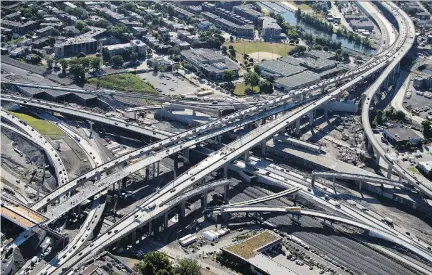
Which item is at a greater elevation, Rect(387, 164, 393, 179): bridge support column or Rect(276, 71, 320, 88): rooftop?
Rect(276, 71, 320, 88): rooftop

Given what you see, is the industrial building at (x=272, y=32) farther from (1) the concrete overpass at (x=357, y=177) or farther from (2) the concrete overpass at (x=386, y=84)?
(1) the concrete overpass at (x=357, y=177)

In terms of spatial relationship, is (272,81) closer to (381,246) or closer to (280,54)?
(280,54)

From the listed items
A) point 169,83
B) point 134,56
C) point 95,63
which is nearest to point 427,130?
point 169,83

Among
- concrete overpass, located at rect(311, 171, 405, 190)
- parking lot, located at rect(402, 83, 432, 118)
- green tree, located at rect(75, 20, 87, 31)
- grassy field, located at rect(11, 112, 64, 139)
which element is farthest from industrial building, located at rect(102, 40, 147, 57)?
concrete overpass, located at rect(311, 171, 405, 190)

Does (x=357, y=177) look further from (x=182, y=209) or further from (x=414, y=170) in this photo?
(x=182, y=209)

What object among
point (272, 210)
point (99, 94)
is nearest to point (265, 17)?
point (99, 94)

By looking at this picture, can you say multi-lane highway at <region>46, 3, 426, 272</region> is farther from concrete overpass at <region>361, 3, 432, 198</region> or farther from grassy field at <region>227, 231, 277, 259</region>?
grassy field at <region>227, 231, 277, 259</region>

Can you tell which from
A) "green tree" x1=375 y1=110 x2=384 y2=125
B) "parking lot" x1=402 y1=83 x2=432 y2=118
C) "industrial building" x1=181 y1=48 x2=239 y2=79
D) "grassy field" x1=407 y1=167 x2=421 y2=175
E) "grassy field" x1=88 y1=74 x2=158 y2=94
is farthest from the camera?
"industrial building" x1=181 y1=48 x2=239 y2=79
